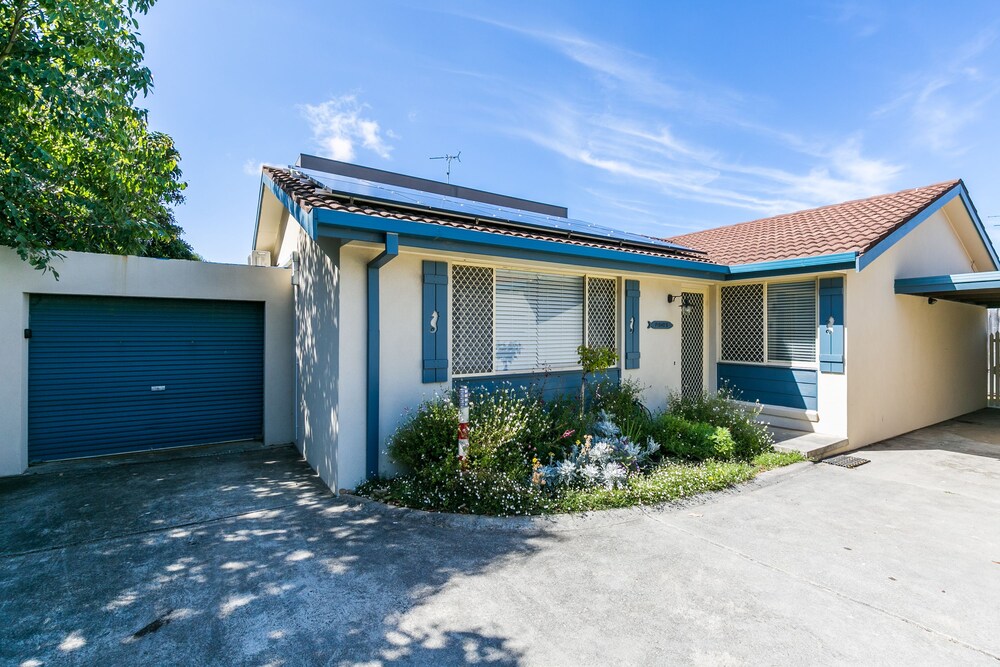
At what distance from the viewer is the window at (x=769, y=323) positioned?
7.09m

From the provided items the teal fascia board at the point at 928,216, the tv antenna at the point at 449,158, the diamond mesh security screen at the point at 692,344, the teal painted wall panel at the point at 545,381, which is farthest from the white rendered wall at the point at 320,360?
the teal fascia board at the point at 928,216

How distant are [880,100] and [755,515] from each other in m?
10.00

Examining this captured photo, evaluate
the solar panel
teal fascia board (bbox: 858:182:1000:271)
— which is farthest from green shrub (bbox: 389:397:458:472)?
teal fascia board (bbox: 858:182:1000:271)

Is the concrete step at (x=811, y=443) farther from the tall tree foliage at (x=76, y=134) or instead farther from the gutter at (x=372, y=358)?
the tall tree foliage at (x=76, y=134)

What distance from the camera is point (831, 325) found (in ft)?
21.9

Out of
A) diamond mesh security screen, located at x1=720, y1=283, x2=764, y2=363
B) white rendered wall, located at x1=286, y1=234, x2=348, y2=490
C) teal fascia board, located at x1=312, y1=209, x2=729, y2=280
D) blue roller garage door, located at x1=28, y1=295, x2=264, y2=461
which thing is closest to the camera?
teal fascia board, located at x1=312, y1=209, x2=729, y2=280

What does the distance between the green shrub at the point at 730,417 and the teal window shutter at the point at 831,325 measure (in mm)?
1387

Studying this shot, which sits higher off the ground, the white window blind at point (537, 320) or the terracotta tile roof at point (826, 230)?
the terracotta tile roof at point (826, 230)

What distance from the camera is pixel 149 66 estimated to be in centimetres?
654

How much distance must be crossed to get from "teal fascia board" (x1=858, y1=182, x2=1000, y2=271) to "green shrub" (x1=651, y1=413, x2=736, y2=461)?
3092 mm

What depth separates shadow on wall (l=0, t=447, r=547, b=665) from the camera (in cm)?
239

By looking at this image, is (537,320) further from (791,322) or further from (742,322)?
(791,322)

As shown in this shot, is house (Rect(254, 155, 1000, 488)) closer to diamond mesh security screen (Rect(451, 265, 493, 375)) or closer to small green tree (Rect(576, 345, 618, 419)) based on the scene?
diamond mesh security screen (Rect(451, 265, 493, 375))

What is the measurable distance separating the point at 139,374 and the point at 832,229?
11.6m
